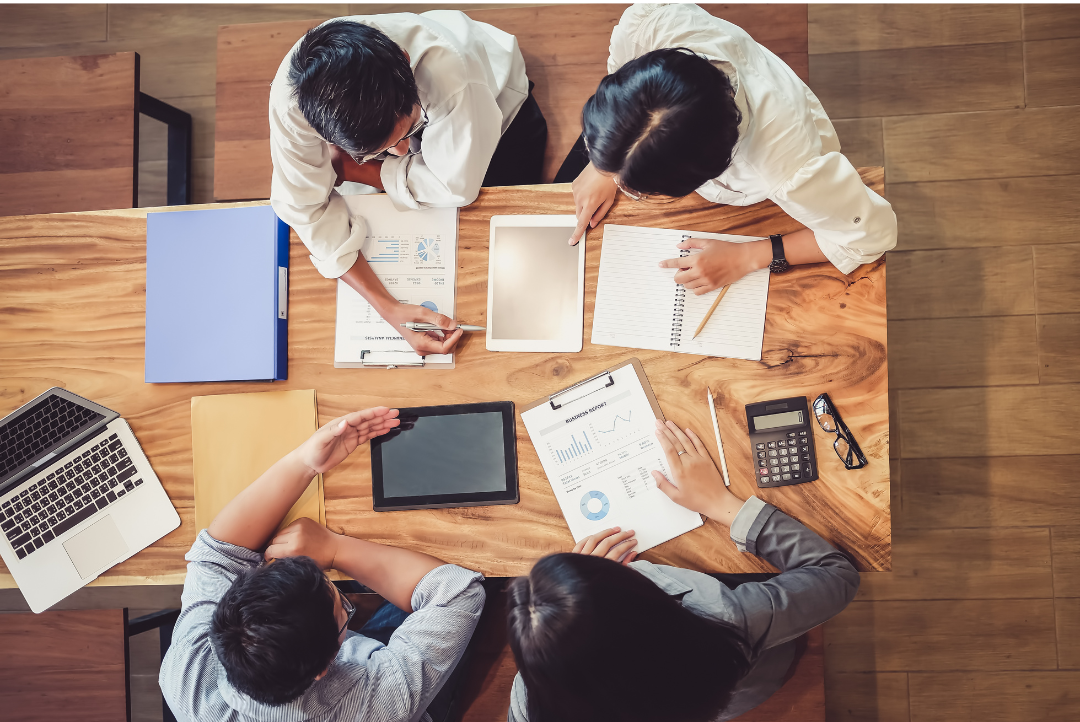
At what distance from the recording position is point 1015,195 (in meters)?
1.66

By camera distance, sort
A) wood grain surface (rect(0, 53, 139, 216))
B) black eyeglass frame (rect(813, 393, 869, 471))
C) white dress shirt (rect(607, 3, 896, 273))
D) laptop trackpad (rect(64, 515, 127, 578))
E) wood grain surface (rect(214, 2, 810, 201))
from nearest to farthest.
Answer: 1. white dress shirt (rect(607, 3, 896, 273))
2. black eyeglass frame (rect(813, 393, 869, 471))
3. laptop trackpad (rect(64, 515, 127, 578))
4. wood grain surface (rect(214, 2, 810, 201))
5. wood grain surface (rect(0, 53, 139, 216))

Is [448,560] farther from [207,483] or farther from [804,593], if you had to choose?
[804,593]

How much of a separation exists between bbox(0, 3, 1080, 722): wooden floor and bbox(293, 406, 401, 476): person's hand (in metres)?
1.30

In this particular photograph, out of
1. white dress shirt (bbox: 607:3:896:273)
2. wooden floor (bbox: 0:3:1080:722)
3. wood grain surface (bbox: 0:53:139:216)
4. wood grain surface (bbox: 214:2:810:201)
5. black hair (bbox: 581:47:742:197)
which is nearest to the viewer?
black hair (bbox: 581:47:742:197)

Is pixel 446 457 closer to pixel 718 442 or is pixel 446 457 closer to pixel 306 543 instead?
pixel 306 543

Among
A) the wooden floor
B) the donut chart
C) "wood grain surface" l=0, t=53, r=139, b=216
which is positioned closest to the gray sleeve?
the donut chart

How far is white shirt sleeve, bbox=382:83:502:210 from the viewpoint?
3.45 feet

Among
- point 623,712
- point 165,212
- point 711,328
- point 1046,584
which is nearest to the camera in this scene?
point 623,712

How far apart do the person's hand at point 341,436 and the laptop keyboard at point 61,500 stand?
0.36 meters

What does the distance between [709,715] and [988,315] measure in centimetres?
135

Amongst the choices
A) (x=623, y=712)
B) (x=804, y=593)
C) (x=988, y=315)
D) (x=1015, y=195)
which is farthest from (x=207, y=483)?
(x=1015, y=195)

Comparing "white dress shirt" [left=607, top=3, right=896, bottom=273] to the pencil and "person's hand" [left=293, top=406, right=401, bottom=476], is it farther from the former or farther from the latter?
"person's hand" [left=293, top=406, right=401, bottom=476]

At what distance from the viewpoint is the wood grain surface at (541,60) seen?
51.7 inches

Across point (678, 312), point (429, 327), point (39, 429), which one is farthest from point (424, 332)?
point (39, 429)
